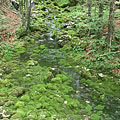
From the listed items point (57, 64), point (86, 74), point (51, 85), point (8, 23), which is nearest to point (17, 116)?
point (51, 85)

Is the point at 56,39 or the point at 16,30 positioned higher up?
the point at 16,30

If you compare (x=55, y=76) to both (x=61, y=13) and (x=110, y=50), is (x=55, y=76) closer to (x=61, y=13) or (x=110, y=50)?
(x=110, y=50)

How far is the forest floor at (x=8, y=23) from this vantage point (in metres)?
12.2

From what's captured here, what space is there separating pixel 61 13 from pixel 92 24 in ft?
31.9

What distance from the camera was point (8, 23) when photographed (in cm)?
1409

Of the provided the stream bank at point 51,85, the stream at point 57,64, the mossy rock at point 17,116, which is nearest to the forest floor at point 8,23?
the stream bank at point 51,85

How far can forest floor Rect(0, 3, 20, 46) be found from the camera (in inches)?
480

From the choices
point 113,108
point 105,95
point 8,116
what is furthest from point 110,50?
point 8,116

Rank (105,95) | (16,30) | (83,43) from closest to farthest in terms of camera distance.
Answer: (105,95) < (83,43) < (16,30)

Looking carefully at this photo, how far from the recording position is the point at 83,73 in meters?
8.23

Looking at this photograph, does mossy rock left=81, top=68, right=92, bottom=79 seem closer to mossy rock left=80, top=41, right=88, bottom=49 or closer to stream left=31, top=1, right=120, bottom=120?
stream left=31, top=1, right=120, bottom=120

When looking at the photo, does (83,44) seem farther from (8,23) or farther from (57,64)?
(8,23)

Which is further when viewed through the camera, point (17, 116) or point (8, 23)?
point (8, 23)

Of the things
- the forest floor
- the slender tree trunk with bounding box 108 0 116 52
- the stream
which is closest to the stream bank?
the stream
